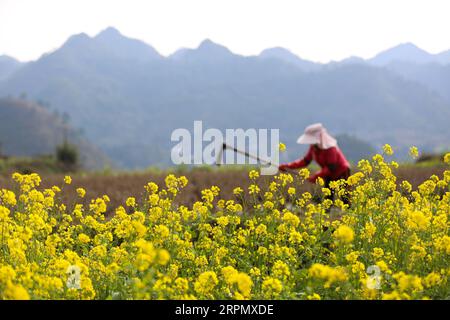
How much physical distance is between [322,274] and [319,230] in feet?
6.37

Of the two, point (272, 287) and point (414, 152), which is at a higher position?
point (414, 152)

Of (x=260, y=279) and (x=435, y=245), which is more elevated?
(x=435, y=245)

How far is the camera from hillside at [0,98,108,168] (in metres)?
159

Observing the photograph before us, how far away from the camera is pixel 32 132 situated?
165 metres

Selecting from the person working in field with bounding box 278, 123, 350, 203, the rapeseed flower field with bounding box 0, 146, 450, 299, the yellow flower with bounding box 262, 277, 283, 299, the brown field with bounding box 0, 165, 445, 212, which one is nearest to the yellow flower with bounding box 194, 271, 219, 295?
the rapeseed flower field with bounding box 0, 146, 450, 299

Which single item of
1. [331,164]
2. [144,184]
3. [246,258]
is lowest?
[246,258]

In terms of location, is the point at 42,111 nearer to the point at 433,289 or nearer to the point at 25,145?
the point at 25,145

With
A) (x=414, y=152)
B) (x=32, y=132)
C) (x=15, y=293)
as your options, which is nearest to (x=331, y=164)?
→ (x=414, y=152)

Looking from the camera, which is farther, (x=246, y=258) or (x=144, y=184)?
(x=144, y=184)

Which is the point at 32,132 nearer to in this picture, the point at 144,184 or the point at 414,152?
the point at 144,184

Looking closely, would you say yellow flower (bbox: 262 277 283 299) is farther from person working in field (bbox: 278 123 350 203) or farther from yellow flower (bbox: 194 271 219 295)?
person working in field (bbox: 278 123 350 203)

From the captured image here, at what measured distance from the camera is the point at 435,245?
3.96 metres

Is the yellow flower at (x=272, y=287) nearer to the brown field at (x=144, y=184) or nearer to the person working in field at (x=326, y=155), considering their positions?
the person working in field at (x=326, y=155)
